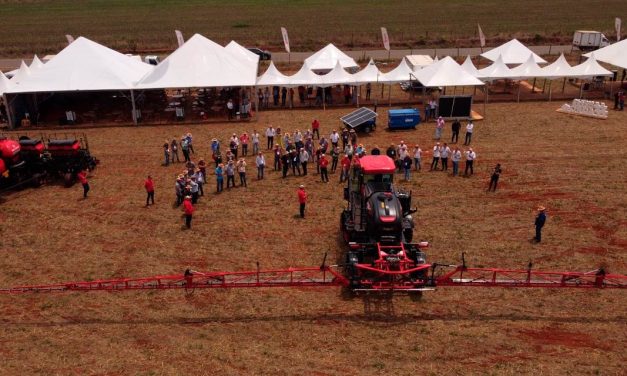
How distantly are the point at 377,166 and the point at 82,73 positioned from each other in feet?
69.2

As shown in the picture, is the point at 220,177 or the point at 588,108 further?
the point at 588,108

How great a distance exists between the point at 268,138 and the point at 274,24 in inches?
1697

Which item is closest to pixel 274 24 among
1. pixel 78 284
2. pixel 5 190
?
pixel 5 190

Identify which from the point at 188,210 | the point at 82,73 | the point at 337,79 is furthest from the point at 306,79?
the point at 188,210

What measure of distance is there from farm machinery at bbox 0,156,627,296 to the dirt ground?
15.5 inches

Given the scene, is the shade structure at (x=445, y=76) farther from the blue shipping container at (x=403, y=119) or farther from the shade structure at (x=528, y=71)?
the shade structure at (x=528, y=71)

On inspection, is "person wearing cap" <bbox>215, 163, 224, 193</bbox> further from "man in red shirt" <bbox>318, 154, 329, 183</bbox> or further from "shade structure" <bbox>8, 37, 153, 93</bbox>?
"shade structure" <bbox>8, 37, 153, 93</bbox>

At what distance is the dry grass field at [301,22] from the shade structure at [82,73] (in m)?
21.4

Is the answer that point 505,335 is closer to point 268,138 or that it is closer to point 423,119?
point 268,138

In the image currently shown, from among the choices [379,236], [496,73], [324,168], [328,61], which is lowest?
[379,236]

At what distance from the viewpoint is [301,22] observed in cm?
6562

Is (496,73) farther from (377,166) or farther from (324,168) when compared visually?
(377,166)

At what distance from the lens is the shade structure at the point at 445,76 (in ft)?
94.9

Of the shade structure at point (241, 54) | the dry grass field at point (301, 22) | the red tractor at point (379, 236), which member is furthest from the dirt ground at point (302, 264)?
the dry grass field at point (301, 22)
